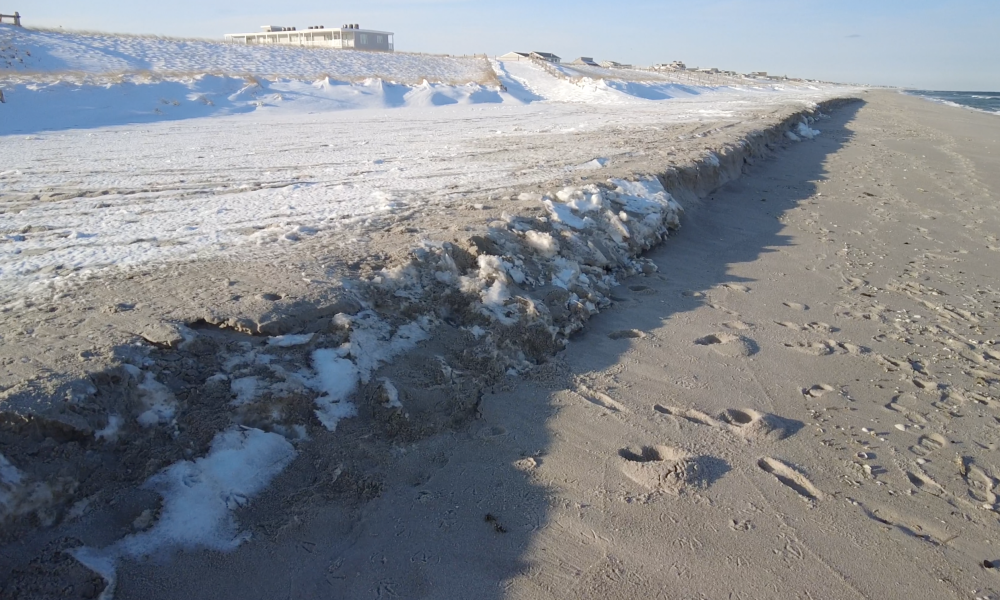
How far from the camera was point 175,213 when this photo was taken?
219 inches

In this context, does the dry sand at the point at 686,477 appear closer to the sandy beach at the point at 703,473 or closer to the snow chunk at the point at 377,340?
the sandy beach at the point at 703,473

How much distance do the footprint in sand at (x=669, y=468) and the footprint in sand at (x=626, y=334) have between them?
127cm

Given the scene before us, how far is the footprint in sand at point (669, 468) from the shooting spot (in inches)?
108

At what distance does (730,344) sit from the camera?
4.17m

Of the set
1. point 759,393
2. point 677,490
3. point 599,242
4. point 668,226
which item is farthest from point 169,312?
point 668,226

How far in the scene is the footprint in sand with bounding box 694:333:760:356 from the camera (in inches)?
160

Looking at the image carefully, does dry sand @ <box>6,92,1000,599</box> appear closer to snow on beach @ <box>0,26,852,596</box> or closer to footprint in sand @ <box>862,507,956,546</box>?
footprint in sand @ <box>862,507,956,546</box>

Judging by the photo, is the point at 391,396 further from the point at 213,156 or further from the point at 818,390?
the point at 213,156

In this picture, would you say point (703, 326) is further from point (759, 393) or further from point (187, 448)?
point (187, 448)

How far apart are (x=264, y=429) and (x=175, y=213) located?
3529 mm

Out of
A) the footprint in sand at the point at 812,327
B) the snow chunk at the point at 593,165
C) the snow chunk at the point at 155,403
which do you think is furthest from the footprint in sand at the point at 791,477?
the snow chunk at the point at 593,165

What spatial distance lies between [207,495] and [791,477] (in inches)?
94.4

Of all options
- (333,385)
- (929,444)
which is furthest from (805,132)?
(333,385)

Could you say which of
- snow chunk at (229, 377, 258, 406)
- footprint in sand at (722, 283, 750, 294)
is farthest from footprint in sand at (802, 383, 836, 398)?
snow chunk at (229, 377, 258, 406)
